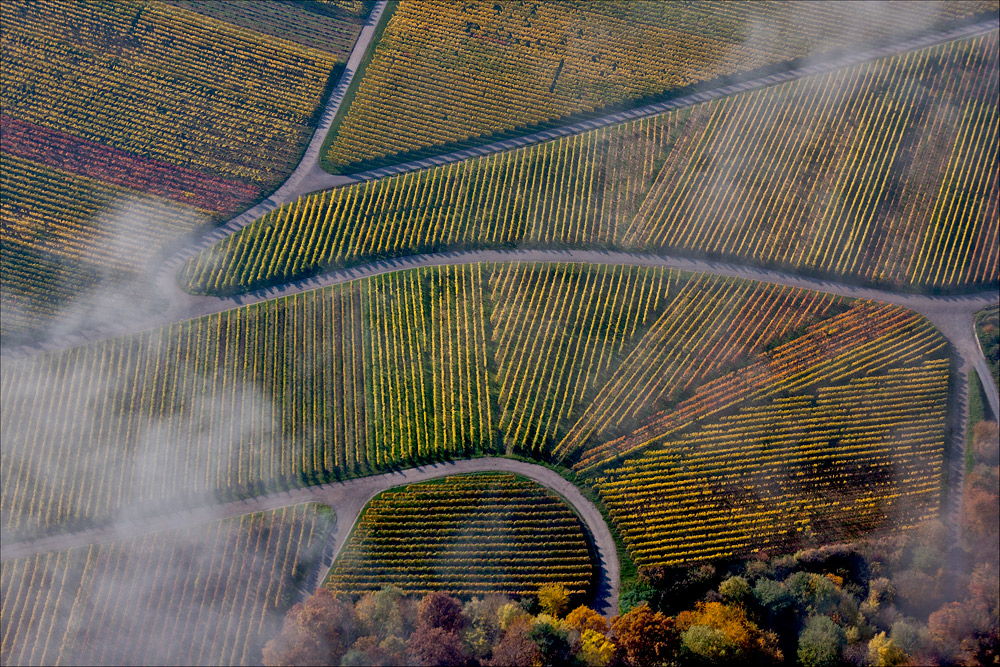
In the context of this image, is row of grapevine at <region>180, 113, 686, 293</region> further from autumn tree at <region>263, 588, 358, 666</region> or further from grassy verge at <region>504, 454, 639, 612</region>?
autumn tree at <region>263, 588, 358, 666</region>

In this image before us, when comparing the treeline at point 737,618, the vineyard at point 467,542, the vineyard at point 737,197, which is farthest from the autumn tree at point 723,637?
the vineyard at point 737,197

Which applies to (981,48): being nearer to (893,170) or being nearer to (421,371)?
(893,170)

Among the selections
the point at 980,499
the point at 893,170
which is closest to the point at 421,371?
the point at 980,499

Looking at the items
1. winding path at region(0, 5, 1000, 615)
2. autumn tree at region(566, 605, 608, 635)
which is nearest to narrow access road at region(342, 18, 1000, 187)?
winding path at region(0, 5, 1000, 615)

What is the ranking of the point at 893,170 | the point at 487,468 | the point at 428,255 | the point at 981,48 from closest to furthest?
1. the point at 487,468
2. the point at 428,255
3. the point at 893,170
4. the point at 981,48

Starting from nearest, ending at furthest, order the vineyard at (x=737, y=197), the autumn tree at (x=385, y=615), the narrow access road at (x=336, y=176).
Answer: the autumn tree at (x=385, y=615) < the narrow access road at (x=336, y=176) < the vineyard at (x=737, y=197)

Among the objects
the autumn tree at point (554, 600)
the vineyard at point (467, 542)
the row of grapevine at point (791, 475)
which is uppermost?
the row of grapevine at point (791, 475)

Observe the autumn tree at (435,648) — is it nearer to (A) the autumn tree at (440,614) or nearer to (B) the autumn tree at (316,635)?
(A) the autumn tree at (440,614)
